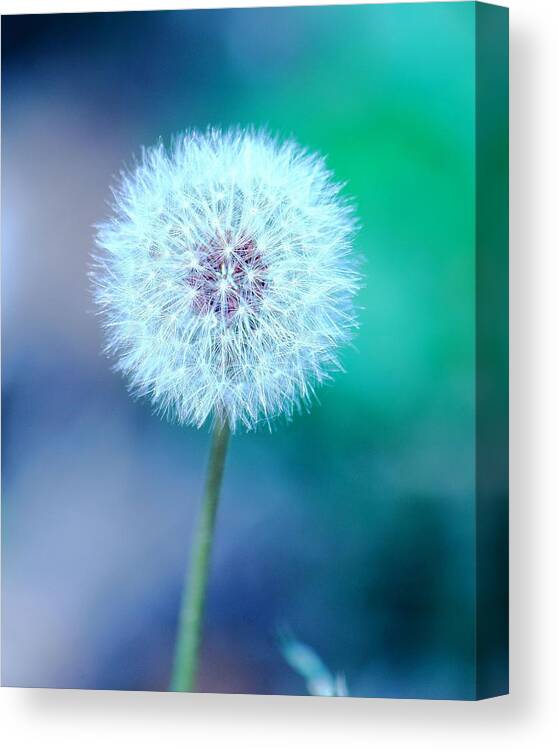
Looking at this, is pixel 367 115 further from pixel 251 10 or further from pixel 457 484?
pixel 457 484

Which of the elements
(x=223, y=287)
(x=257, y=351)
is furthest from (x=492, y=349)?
(x=223, y=287)

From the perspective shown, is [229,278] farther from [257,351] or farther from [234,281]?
[257,351]

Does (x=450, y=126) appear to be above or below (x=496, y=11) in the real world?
below

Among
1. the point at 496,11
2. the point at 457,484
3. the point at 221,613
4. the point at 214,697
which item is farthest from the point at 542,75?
the point at 214,697

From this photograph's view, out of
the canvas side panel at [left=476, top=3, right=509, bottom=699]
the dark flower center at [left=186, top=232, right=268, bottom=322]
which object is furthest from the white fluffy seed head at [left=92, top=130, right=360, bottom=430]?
the canvas side panel at [left=476, top=3, right=509, bottom=699]

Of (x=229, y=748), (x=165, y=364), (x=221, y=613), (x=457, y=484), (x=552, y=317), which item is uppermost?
(x=552, y=317)

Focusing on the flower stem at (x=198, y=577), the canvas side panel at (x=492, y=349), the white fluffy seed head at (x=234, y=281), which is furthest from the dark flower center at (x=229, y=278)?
the canvas side panel at (x=492, y=349)

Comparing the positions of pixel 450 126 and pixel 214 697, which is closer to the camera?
pixel 450 126
